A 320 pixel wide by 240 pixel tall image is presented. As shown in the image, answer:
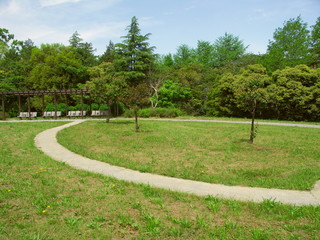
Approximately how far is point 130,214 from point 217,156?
4376 mm

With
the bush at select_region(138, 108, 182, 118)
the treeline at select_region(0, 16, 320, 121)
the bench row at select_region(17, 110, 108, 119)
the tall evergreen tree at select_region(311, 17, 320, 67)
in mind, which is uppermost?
the tall evergreen tree at select_region(311, 17, 320, 67)

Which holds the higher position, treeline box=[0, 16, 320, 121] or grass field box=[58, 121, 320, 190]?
treeline box=[0, 16, 320, 121]

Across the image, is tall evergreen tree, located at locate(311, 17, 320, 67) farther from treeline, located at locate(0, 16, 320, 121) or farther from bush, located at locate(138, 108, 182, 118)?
bush, located at locate(138, 108, 182, 118)

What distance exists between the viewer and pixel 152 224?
3305 millimetres

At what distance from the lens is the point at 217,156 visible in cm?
737

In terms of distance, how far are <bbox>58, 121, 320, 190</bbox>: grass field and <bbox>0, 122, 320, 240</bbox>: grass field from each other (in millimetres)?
1224

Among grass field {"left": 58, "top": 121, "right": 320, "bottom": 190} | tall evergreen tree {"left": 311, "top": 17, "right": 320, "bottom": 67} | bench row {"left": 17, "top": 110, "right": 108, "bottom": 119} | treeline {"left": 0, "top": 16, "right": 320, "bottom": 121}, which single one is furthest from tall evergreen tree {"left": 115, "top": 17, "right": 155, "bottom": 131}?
tall evergreen tree {"left": 311, "top": 17, "right": 320, "bottom": 67}

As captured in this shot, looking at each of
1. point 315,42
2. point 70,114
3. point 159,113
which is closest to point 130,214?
point 159,113

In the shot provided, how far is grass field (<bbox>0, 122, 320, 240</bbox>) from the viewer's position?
123 inches

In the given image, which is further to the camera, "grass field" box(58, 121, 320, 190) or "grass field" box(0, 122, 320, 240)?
"grass field" box(58, 121, 320, 190)

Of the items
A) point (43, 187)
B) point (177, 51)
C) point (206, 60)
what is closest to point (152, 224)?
point (43, 187)

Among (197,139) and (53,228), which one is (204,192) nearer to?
(53,228)

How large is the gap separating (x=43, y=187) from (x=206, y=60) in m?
41.8

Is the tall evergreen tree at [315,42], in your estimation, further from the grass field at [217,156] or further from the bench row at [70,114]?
the bench row at [70,114]
